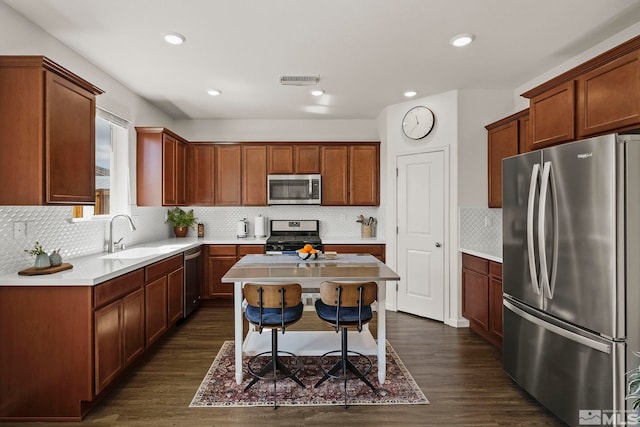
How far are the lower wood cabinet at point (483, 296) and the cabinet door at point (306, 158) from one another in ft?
7.89

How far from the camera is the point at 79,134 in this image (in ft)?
8.04

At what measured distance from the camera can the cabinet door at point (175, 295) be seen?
354 centimetres

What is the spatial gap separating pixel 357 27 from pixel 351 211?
3.09 m

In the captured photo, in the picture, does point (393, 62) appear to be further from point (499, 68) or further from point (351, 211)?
point (351, 211)

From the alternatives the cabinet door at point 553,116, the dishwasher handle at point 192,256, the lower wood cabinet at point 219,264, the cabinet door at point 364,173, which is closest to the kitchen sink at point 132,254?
the dishwasher handle at point 192,256

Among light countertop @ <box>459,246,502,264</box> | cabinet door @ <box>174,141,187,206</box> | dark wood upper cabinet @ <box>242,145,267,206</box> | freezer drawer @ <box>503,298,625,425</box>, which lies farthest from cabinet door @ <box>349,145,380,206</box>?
freezer drawer @ <box>503,298,625,425</box>

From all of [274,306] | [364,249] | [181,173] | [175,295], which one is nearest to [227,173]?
[181,173]

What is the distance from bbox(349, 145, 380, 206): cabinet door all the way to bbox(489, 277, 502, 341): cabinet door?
2137 millimetres

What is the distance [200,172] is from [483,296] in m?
4.06

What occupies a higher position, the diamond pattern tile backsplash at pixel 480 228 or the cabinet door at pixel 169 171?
the cabinet door at pixel 169 171

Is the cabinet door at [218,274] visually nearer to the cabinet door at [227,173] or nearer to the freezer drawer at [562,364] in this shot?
the cabinet door at [227,173]

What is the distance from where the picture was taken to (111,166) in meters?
3.76

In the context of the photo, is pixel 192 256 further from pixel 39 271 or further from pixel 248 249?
pixel 39 271

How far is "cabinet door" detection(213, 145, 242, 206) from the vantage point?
16.4 feet
